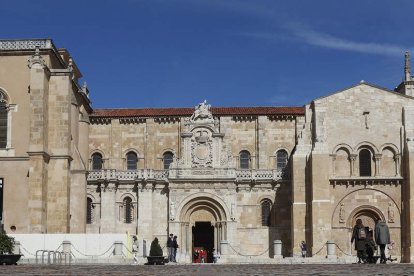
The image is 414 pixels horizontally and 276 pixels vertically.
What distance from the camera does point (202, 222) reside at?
5209 centimetres

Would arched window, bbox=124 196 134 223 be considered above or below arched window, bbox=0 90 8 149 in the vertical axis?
below

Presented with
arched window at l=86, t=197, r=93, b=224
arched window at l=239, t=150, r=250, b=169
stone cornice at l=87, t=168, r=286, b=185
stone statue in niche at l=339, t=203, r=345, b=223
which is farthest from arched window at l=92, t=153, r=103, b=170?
stone statue in niche at l=339, t=203, r=345, b=223

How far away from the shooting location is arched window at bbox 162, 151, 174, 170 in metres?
56.2

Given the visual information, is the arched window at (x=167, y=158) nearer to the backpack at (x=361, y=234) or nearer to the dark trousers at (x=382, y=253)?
the backpack at (x=361, y=234)

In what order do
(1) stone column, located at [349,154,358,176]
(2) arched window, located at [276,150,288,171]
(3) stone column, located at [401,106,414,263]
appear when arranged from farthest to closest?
(2) arched window, located at [276,150,288,171]
(1) stone column, located at [349,154,358,176]
(3) stone column, located at [401,106,414,263]

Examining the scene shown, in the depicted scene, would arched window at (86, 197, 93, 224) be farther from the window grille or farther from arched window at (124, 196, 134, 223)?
arched window at (124, 196, 134, 223)

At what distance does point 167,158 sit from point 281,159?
25.8 feet

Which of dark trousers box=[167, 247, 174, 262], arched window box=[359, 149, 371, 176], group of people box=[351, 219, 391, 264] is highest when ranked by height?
arched window box=[359, 149, 371, 176]

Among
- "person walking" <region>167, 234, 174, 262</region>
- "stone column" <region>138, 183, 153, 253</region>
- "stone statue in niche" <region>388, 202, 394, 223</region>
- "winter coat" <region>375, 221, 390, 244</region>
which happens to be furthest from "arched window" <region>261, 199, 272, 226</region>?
"winter coat" <region>375, 221, 390, 244</region>

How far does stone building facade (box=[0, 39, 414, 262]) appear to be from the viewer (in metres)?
43.8

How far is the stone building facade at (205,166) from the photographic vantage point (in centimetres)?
4384

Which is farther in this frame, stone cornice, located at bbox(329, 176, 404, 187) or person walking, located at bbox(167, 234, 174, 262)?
stone cornice, located at bbox(329, 176, 404, 187)

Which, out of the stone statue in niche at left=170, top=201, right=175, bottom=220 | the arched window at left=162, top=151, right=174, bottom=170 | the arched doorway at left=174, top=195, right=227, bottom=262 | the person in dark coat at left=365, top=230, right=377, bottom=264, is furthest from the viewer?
the arched window at left=162, top=151, right=174, bottom=170

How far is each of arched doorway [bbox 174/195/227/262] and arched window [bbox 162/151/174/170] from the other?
5.37 m
